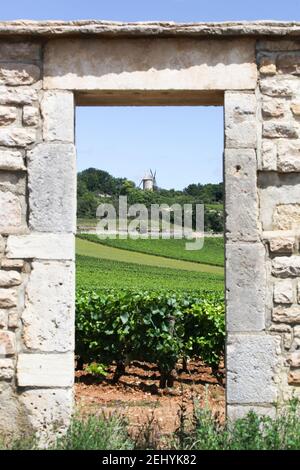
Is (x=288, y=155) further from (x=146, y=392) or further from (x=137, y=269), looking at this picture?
(x=137, y=269)

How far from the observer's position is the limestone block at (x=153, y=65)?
4.43 meters

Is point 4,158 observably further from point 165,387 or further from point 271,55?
point 165,387

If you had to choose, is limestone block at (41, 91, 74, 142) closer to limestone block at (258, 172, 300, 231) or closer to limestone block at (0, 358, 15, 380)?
limestone block at (258, 172, 300, 231)

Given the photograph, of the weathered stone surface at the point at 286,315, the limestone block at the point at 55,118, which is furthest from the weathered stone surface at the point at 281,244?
the limestone block at the point at 55,118

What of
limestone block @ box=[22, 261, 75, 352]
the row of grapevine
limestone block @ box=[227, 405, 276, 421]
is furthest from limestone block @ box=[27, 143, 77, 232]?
the row of grapevine

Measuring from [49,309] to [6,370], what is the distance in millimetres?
520

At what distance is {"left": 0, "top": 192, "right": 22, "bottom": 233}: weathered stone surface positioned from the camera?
445 cm

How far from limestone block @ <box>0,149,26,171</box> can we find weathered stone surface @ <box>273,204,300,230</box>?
1.84 m

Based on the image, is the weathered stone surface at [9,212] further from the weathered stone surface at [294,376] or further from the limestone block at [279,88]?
the weathered stone surface at [294,376]

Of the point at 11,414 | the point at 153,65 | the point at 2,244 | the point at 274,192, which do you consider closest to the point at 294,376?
the point at 274,192

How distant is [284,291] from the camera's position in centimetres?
438

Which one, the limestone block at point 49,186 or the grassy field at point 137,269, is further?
the grassy field at point 137,269

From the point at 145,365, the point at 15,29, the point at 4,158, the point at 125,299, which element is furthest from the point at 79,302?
the point at 15,29

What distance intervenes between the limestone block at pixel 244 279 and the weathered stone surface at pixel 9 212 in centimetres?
151
